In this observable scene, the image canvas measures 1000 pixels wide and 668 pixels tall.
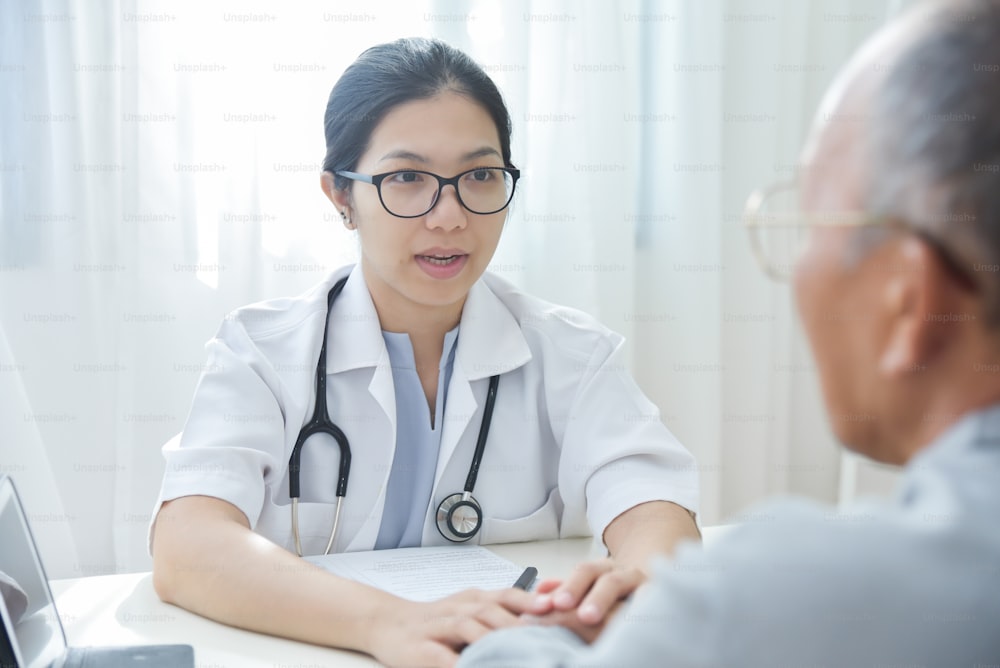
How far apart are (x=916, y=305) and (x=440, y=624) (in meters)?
0.69

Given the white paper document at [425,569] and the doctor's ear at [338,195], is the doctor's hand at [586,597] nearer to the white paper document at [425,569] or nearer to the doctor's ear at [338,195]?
the white paper document at [425,569]

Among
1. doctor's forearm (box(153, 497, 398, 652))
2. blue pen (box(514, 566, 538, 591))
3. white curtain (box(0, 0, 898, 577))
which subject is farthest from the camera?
white curtain (box(0, 0, 898, 577))

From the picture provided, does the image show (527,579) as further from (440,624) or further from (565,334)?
(565,334)

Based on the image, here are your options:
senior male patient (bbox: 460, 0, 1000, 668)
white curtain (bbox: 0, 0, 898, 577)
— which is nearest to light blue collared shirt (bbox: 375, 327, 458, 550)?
white curtain (bbox: 0, 0, 898, 577)

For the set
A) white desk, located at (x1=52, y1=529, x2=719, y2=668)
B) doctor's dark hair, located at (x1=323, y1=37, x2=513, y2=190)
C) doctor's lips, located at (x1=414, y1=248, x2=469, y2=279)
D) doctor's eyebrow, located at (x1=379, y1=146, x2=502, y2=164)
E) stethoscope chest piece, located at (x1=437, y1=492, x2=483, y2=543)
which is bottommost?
white desk, located at (x1=52, y1=529, x2=719, y2=668)

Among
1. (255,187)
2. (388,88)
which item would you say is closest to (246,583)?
(388,88)

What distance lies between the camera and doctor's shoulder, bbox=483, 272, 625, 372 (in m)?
1.68

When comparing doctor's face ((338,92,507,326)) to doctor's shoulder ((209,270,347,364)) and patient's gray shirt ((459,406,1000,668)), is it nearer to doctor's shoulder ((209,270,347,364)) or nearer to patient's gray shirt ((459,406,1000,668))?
doctor's shoulder ((209,270,347,364))

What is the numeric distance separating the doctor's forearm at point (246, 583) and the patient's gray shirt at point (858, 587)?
0.63 metres

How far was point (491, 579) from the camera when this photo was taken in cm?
132

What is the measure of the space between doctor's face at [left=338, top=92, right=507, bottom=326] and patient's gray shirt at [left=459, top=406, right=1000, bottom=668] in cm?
105

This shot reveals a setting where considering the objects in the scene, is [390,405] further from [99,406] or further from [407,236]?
[99,406]

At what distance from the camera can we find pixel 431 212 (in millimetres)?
1569

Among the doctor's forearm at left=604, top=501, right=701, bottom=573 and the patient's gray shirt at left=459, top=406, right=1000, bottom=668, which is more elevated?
the patient's gray shirt at left=459, top=406, right=1000, bottom=668
